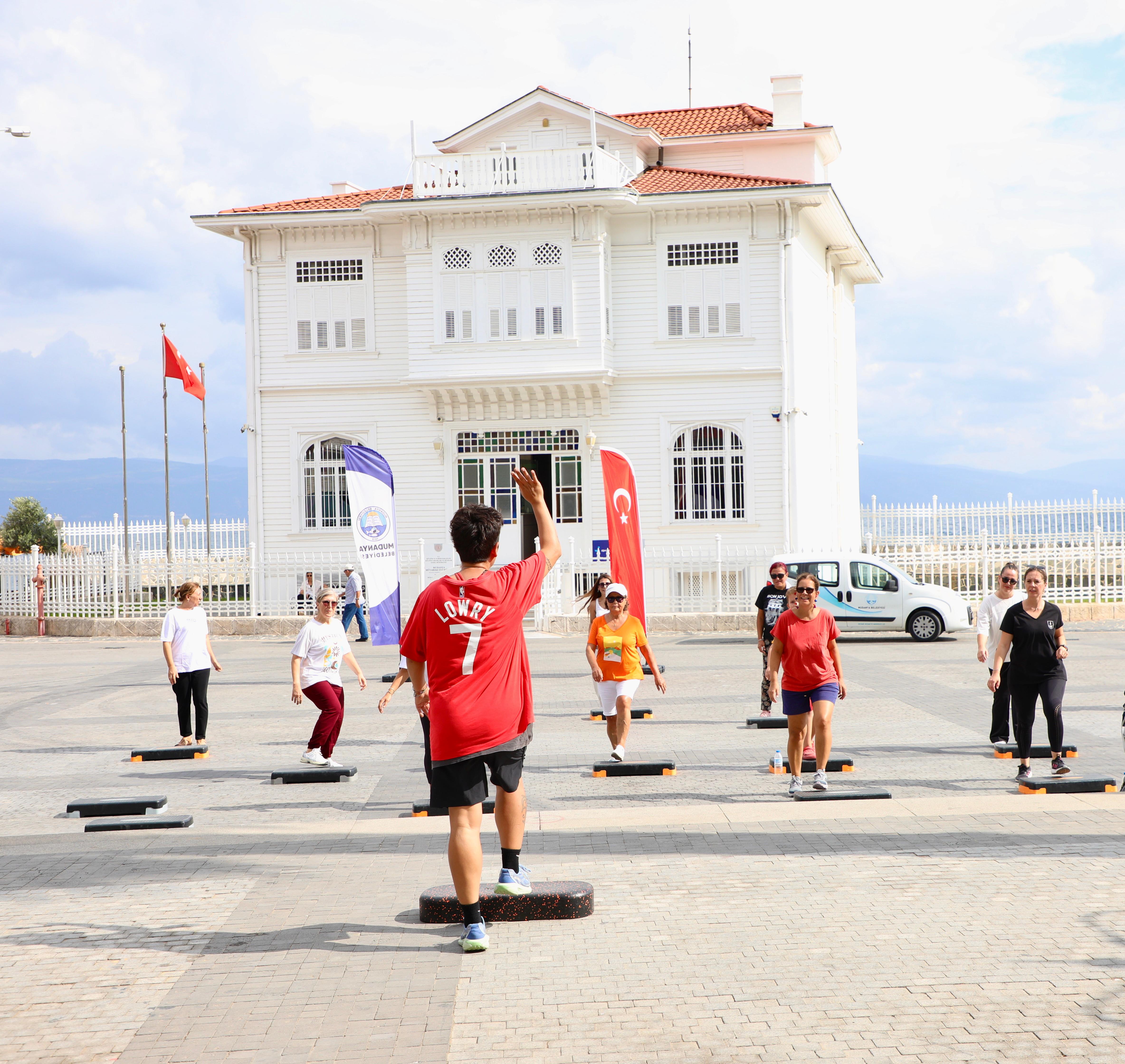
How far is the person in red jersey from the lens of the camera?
5430mm

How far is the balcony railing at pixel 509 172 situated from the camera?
27.9 metres

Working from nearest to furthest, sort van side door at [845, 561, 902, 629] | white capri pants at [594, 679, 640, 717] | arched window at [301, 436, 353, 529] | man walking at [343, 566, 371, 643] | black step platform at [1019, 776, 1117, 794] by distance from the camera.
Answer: black step platform at [1019, 776, 1117, 794] → white capri pants at [594, 679, 640, 717] → van side door at [845, 561, 902, 629] → man walking at [343, 566, 371, 643] → arched window at [301, 436, 353, 529]

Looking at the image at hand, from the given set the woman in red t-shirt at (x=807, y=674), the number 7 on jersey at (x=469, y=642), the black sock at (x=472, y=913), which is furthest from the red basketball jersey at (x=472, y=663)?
the woman in red t-shirt at (x=807, y=674)

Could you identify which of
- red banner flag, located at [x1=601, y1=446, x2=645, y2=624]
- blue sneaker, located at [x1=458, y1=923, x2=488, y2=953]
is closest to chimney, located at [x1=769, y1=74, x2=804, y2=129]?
red banner flag, located at [x1=601, y1=446, x2=645, y2=624]

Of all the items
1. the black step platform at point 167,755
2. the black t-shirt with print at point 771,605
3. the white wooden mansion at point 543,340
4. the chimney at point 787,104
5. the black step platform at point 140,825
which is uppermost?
the chimney at point 787,104

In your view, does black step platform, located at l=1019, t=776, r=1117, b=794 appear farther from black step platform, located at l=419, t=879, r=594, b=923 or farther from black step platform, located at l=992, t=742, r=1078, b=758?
black step platform, located at l=419, t=879, r=594, b=923

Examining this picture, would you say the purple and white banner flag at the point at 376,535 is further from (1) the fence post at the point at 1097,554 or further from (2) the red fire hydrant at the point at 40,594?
(1) the fence post at the point at 1097,554

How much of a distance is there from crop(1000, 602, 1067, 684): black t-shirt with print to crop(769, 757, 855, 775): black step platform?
1447mm

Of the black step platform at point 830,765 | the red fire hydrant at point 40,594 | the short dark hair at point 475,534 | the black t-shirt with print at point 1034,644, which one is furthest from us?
the red fire hydrant at point 40,594

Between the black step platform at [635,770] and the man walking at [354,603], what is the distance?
15680mm

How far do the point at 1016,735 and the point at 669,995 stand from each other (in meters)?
5.84

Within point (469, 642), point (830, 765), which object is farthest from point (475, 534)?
point (830, 765)

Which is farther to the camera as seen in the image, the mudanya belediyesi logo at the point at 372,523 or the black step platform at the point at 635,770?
the mudanya belediyesi logo at the point at 372,523

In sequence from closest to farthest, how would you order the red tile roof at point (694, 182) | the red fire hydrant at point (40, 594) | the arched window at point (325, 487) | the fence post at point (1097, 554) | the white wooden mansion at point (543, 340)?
the fence post at point (1097, 554)
the red tile roof at point (694, 182)
the white wooden mansion at point (543, 340)
the red fire hydrant at point (40, 594)
the arched window at point (325, 487)
